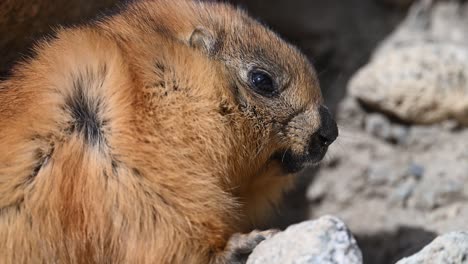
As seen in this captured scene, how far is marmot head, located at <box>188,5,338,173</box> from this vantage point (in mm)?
2902

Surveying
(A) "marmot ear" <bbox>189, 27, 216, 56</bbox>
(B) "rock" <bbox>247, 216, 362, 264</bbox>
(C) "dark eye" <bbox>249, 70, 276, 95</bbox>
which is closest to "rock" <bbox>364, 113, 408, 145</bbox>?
(C) "dark eye" <bbox>249, 70, 276, 95</bbox>

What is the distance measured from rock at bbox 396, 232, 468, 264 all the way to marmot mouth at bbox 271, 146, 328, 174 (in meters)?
0.62

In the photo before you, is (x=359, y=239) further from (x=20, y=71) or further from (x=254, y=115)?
(x=20, y=71)

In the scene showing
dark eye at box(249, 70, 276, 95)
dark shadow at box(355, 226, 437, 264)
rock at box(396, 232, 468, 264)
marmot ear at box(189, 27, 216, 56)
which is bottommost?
dark shadow at box(355, 226, 437, 264)

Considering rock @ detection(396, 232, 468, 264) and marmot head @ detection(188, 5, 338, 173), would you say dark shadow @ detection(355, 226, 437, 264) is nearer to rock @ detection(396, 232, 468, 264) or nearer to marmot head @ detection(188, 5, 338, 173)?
marmot head @ detection(188, 5, 338, 173)

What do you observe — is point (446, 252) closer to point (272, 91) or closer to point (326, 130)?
point (326, 130)

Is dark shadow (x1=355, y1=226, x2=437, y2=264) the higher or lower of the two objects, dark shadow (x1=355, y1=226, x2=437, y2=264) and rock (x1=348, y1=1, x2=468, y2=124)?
the lower

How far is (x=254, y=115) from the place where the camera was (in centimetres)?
287

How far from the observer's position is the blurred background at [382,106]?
141 inches

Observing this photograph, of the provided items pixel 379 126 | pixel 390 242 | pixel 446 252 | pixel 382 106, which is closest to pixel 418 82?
pixel 382 106

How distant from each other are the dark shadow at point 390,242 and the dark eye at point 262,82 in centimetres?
96

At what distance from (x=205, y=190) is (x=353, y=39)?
1.91 metres

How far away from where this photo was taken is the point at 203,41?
2.97 meters

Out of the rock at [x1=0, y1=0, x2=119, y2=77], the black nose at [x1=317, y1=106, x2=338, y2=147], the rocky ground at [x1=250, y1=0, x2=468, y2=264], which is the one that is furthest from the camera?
the rocky ground at [x1=250, y1=0, x2=468, y2=264]
